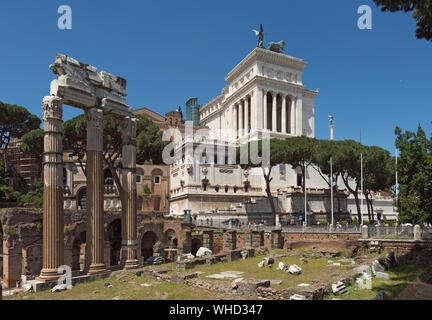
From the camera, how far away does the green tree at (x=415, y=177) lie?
20297 millimetres

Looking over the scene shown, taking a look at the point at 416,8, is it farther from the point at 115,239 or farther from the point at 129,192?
the point at 115,239

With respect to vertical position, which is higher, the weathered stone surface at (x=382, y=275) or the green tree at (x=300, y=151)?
the green tree at (x=300, y=151)

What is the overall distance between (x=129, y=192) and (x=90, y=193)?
2352mm

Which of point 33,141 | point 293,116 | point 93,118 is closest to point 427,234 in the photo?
point 93,118

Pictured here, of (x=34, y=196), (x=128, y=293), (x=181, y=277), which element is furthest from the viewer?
(x=34, y=196)

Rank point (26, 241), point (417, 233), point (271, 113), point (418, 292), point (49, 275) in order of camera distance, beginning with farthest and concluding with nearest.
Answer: point (271, 113) < point (26, 241) < point (417, 233) < point (49, 275) < point (418, 292)

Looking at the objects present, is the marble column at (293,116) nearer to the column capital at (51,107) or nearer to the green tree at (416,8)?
the green tree at (416,8)

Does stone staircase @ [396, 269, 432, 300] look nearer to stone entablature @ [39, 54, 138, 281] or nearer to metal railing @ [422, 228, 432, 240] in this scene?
stone entablature @ [39, 54, 138, 281]

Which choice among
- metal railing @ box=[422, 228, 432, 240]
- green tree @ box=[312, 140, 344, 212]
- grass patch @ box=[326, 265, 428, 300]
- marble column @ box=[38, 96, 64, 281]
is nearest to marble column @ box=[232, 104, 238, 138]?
green tree @ box=[312, 140, 344, 212]

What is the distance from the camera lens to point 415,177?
806 inches

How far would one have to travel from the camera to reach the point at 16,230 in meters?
23.2

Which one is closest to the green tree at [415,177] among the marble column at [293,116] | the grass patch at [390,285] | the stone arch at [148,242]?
the grass patch at [390,285]

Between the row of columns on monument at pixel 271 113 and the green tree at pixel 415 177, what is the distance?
36.0m

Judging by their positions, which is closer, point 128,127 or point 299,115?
point 128,127
